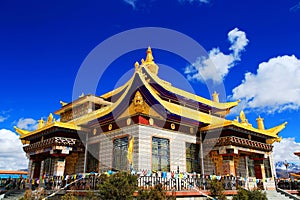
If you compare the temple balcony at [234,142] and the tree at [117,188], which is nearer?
the tree at [117,188]

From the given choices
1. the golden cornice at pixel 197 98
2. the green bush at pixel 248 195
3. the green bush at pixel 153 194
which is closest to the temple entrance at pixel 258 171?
the golden cornice at pixel 197 98

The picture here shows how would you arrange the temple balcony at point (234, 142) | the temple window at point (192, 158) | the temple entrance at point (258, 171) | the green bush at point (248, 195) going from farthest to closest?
1. the temple entrance at point (258, 171)
2. the temple balcony at point (234, 142)
3. the temple window at point (192, 158)
4. the green bush at point (248, 195)

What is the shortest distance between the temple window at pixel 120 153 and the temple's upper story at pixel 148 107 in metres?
1.60

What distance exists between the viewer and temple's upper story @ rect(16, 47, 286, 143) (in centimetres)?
1709

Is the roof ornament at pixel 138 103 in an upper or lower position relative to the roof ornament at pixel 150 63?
lower

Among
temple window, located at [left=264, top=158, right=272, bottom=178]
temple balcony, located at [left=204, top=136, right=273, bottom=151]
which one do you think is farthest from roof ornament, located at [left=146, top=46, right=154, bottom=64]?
temple window, located at [left=264, top=158, right=272, bottom=178]

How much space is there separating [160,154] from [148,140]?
1.38 metres

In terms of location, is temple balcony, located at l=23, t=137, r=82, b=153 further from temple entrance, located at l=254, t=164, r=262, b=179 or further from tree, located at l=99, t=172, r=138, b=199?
temple entrance, located at l=254, t=164, r=262, b=179

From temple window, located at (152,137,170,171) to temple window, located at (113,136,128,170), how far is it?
1.87 metres

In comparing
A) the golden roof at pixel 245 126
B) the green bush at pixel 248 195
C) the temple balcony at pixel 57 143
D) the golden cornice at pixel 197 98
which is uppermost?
the golden cornice at pixel 197 98

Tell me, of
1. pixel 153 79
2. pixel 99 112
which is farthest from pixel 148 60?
pixel 99 112

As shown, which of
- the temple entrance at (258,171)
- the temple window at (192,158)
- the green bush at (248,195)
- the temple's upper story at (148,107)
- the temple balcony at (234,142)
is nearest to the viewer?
the green bush at (248,195)

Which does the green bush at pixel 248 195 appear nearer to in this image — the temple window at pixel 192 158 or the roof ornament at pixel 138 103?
the temple window at pixel 192 158

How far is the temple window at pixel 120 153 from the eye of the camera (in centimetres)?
1711
